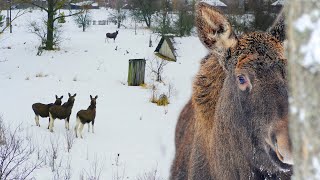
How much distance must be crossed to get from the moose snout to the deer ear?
0.68m

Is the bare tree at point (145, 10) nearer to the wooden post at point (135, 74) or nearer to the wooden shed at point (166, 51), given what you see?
the wooden shed at point (166, 51)

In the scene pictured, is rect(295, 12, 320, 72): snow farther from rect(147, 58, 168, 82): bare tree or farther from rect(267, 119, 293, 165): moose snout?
rect(147, 58, 168, 82): bare tree

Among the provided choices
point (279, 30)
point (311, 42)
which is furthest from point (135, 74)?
point (311, 42)

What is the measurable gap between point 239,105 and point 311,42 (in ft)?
5.72

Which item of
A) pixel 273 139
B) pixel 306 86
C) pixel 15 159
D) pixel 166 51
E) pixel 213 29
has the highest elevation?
pixel 213 29

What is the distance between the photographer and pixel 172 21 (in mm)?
43656

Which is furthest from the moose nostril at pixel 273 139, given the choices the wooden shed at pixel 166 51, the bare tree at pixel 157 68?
the wooden shed at pixel 166 51

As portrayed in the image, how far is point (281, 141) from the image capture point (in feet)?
6.18

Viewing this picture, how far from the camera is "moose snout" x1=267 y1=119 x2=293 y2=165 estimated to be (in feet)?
6.06

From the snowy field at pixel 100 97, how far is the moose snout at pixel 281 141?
7.47 m

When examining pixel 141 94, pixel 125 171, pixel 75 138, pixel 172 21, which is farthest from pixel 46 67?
pixel 172 21

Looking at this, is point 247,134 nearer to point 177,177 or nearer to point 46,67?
point 177,177

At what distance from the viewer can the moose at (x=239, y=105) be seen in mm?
2168

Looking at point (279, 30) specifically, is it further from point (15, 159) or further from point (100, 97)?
point (100, 97)
